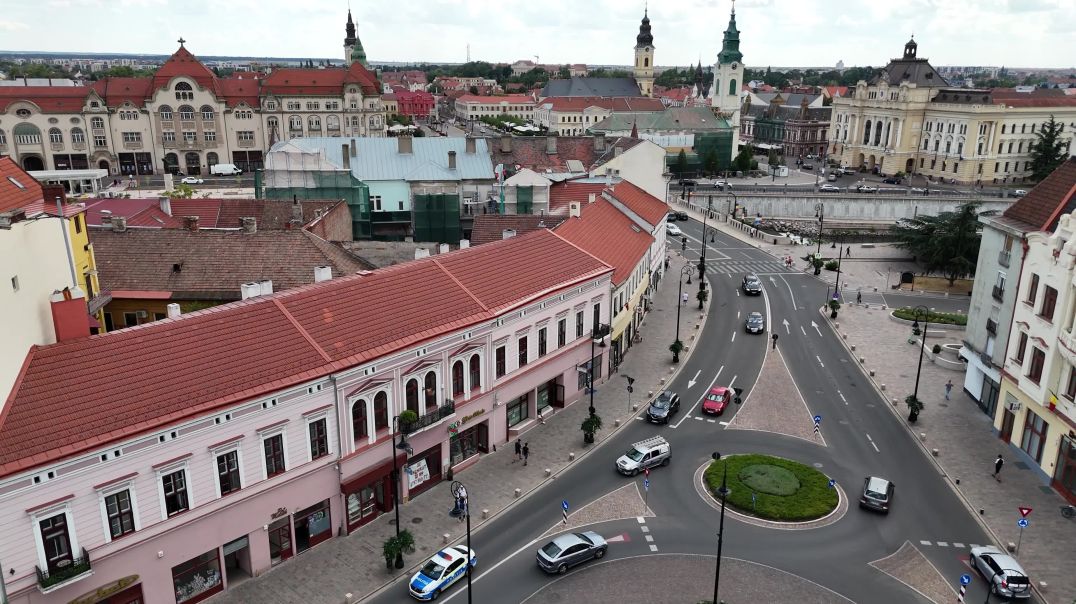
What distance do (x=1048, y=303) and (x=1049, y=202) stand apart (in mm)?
6979

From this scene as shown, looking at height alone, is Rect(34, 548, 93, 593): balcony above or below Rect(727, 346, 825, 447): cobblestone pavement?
above

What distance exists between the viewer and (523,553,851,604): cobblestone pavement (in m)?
30.9

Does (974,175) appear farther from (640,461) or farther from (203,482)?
(203,482)

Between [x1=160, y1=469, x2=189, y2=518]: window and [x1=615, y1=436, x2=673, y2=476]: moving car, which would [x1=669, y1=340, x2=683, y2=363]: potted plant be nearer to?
[x1=615, y1=436, x2=673, y2=476]: moving car

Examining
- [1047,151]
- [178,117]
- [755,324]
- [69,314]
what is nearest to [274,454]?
[69,314]

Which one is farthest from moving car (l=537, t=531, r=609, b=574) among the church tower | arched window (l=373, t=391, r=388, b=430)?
the church tower

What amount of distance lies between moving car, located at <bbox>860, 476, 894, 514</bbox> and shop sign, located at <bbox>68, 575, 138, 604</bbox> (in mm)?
32106

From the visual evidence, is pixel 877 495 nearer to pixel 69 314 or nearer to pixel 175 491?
pixel 175 491

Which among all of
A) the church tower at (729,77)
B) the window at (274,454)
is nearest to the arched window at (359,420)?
the window at (274,454)

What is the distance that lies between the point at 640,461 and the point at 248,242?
27.3 metres

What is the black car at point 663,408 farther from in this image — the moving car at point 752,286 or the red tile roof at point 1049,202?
the moving car at point 752,286

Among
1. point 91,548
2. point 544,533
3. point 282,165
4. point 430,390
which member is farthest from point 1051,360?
point 282,165

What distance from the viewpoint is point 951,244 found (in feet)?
260

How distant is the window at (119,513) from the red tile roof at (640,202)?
4787 cm
